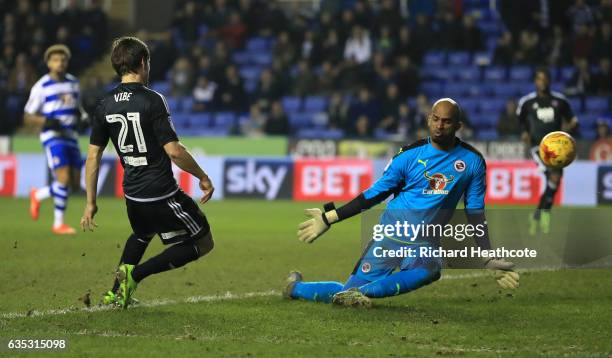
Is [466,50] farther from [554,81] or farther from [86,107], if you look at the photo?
[86,107]

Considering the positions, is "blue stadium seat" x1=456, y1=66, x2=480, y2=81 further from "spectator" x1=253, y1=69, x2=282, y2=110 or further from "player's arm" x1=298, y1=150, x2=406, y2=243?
"player's arm" x1=298, y1=150, x2=406, y2=243

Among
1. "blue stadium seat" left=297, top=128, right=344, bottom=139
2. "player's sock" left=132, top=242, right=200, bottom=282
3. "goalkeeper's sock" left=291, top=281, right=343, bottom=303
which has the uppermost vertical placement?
"player's sock" left=132, top=242, right=200, bottom=282

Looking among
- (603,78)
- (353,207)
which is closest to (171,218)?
(353,207)

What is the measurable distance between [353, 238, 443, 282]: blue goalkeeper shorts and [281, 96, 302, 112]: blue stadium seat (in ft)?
54.7

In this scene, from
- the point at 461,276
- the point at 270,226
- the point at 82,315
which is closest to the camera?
the point at 82,315

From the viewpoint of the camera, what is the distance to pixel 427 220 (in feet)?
25.2

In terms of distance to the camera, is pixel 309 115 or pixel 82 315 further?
pixel 309 115

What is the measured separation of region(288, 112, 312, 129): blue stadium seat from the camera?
78.2ft

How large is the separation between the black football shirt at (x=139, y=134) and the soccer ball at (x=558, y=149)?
14.7ft

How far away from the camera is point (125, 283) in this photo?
295 inches

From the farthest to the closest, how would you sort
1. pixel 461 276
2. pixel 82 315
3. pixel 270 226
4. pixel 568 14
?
1. pixel 568 14
2. pixel 270 226
3. pixel 461 276
4. pixel 82 315

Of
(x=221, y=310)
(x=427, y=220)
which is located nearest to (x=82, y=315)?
(x=221, y=310)

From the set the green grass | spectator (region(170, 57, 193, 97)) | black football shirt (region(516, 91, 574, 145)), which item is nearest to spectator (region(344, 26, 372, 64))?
the green grass

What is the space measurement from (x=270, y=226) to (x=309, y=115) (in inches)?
352
